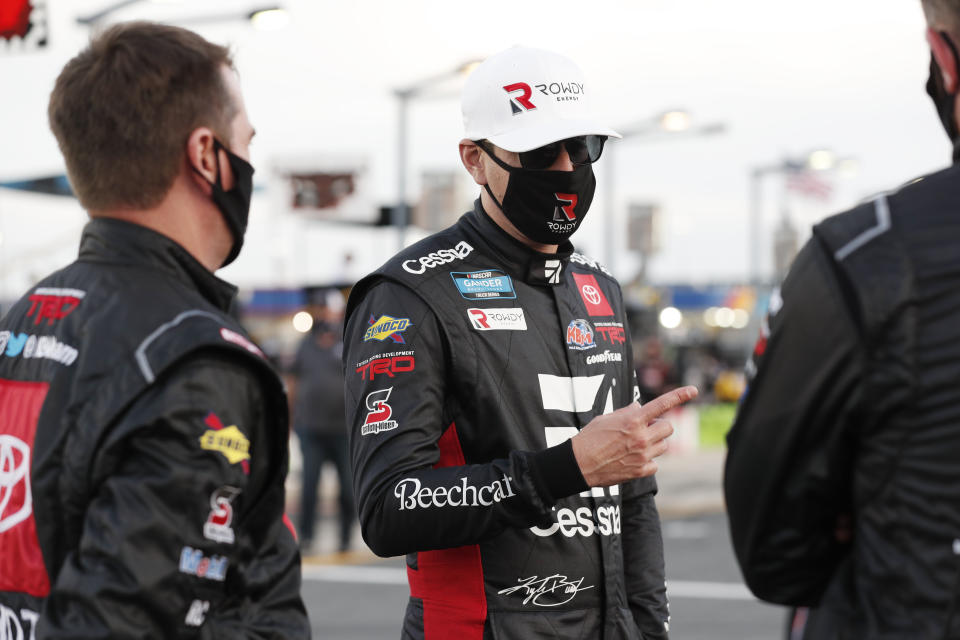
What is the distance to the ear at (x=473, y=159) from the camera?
3227 millimetres

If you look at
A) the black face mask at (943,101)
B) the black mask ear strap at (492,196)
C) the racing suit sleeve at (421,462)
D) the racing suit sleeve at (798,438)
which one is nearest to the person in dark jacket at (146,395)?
the racing suit sleeve at (421,462)

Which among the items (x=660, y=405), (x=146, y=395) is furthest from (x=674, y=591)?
(x=146, y=395)

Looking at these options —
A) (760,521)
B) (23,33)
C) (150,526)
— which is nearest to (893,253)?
(760,521)

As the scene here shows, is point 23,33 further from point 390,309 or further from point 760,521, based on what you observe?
point 760,521

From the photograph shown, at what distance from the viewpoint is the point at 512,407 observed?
2.89 metres

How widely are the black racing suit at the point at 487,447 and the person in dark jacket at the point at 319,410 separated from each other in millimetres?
7502

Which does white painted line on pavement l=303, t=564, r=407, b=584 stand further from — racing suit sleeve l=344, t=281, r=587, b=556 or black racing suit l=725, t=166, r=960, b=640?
black racing suit l=725, t=166, r=960, b=640

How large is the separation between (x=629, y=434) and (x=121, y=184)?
4.04ft

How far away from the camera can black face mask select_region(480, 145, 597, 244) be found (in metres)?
3.11

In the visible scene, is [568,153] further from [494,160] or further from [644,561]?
[644,561]

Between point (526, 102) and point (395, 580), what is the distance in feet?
A: 24.7

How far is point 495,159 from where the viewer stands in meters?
3.17

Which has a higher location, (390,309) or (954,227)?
(954,227)

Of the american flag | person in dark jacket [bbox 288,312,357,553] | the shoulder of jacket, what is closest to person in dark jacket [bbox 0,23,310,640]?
the shoulder of jacket
